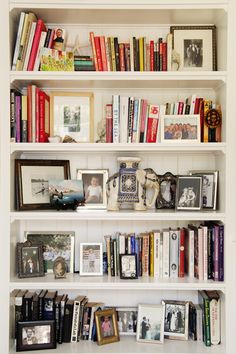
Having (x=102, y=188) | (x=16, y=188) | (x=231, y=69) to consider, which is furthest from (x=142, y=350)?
(x=231, y=69)

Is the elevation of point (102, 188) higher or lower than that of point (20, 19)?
→ lower

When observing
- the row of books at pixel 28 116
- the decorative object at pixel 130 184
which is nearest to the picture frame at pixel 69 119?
the row of books at pixel 28 116

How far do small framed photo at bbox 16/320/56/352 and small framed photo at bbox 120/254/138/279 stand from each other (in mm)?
441

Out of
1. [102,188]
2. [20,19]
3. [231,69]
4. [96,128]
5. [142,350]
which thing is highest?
[20,19]

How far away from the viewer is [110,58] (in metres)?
2.35

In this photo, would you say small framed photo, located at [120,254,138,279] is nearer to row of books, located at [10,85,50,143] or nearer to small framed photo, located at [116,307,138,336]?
small framed photo, located at [116,307,138,336]

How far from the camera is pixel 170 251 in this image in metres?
2.39

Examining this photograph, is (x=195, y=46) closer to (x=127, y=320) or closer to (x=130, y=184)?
(x=130, y=184)

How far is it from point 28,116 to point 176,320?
1333mm

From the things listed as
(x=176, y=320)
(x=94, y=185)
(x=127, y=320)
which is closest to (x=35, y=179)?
(x=94, y=185)

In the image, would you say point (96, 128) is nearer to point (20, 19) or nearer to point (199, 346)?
point (20, 19)
